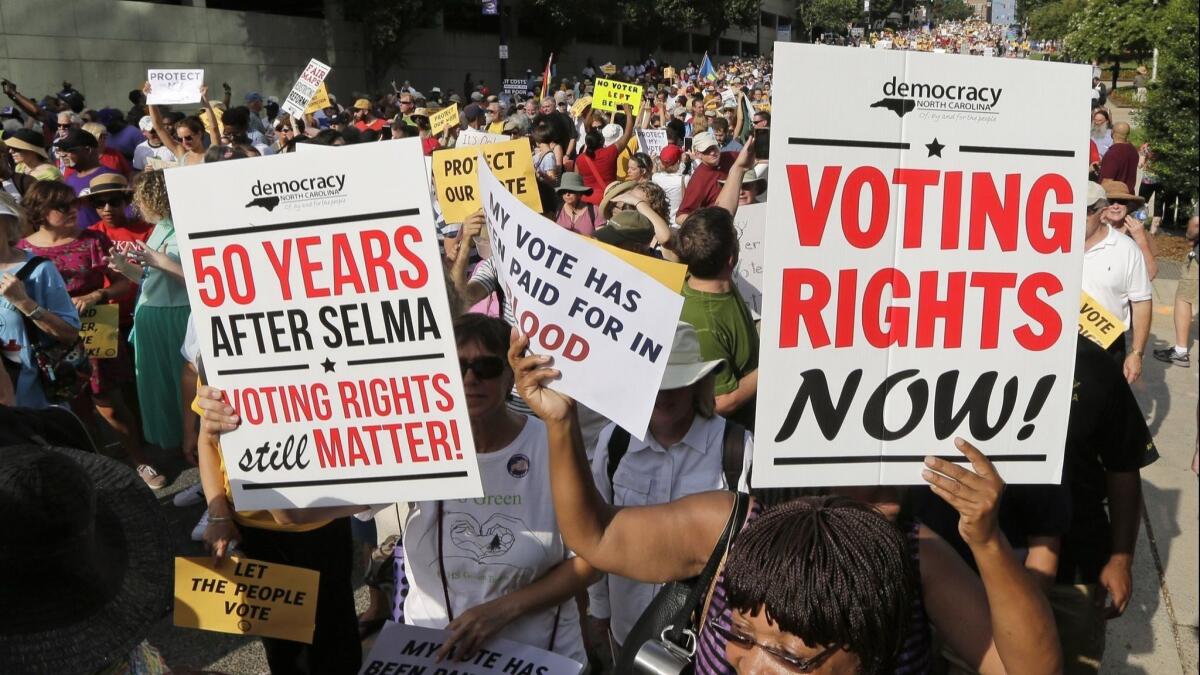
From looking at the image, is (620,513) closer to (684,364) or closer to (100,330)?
(684,364)

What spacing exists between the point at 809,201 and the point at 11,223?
4.04 metres

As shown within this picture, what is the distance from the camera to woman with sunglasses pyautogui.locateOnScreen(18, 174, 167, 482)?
5391 millimetres

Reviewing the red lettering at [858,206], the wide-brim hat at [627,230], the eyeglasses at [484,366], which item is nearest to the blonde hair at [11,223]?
the wide-brim hat at [627,230]

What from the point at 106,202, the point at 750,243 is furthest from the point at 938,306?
the point at 106,202

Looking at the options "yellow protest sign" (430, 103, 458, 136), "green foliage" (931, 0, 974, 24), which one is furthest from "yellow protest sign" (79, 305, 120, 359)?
"green foliage" (931, 0, 974, 24)

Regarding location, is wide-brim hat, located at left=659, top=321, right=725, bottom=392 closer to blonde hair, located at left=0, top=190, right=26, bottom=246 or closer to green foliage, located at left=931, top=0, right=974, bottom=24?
blonde hair, located at left=0, top=190, right=26, bottom=246

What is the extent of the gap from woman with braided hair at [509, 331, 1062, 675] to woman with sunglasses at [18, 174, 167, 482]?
4.25 m

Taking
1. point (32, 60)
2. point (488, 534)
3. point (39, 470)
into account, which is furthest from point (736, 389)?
point (32, 60)

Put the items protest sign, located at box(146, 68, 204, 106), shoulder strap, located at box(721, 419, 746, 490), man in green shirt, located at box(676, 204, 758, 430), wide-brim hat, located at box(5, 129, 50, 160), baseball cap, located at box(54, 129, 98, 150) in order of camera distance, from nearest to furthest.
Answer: shoulder strap, located at box(721, 419, 746, 490), man in green shirt, located at box(676, 204, 758, 430), baseball cap, located at box(54, 129, 98, 150), wide-brim hat, located at box(5, 129, 50, 160), protest sign, located at box(146, 68, 204, 106)

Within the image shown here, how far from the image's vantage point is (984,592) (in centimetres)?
202

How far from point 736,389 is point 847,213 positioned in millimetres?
1857

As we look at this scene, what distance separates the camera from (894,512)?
2320mm

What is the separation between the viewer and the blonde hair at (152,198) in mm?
5305

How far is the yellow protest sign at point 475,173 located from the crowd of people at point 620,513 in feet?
1.39
